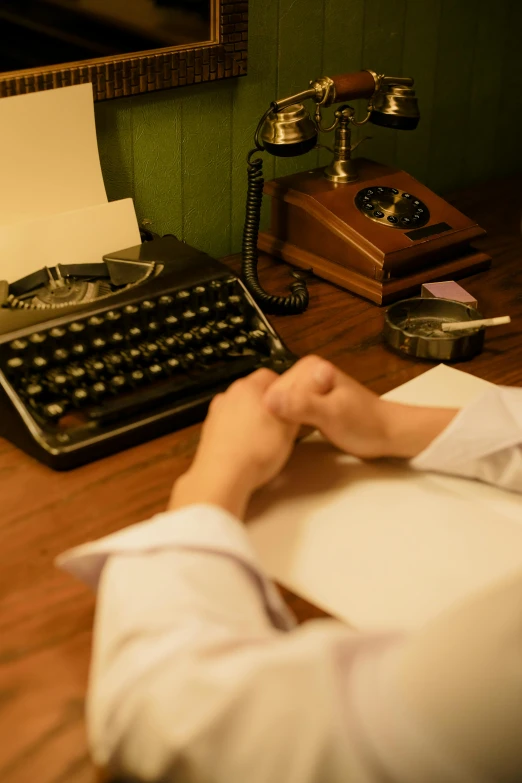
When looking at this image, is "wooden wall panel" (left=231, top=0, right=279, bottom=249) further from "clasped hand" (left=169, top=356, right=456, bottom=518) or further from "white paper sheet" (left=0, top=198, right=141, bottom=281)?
"clasped hand" (left=169, top=356, right=456, bottom=518)

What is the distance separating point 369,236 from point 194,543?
0.88 meters

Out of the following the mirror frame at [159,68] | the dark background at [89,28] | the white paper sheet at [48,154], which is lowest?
the white paper sheet at [48,154]

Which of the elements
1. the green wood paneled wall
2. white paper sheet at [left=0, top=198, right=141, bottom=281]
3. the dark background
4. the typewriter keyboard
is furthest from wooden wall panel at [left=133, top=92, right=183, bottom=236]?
the typewriter keyboard

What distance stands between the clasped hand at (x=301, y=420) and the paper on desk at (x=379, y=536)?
0.03 meters

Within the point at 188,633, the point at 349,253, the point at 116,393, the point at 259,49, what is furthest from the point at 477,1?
the point at 188,633

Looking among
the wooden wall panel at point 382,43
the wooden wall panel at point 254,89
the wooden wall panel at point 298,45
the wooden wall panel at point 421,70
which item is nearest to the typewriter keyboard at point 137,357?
the wooden wall panel at point 254,89

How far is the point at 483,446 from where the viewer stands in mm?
1019

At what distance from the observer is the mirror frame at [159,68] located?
4.51ft

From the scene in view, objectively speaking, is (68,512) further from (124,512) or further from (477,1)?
(477,1)

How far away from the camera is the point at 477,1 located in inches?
79.4

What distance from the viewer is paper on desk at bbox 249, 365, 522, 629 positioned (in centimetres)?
86

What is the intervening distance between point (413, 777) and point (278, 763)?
0.28ft

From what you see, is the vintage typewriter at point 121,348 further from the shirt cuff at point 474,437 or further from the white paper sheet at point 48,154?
the shirt cuff at point 474,437

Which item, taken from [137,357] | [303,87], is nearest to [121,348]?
[137,357]
